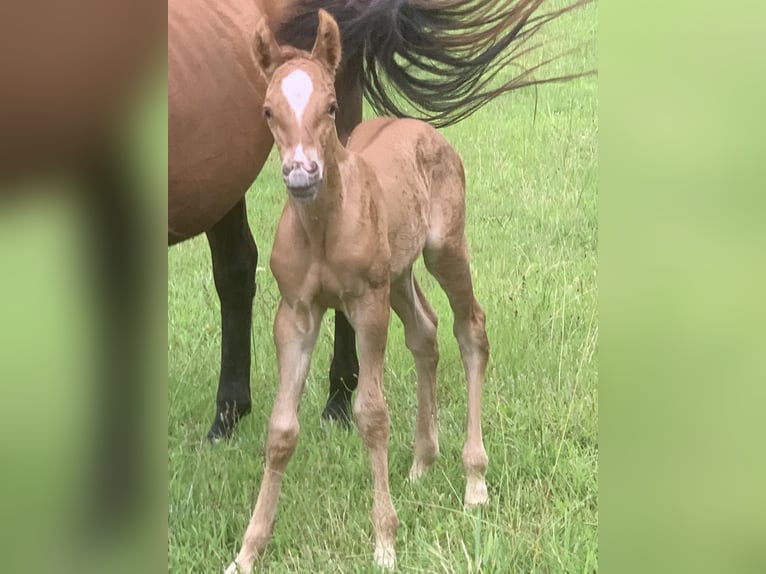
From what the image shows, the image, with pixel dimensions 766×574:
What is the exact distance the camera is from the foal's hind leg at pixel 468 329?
1.36 meters

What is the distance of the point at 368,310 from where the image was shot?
46.8 inches

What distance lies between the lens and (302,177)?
102 cm

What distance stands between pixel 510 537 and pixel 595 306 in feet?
1.21

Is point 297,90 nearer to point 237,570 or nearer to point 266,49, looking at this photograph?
point 266,49

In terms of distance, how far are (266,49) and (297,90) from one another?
9 cm

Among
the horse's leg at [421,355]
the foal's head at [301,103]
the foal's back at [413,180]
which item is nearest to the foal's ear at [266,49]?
the foal's head at [301,103]

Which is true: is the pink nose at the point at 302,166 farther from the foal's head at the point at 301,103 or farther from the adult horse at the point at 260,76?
the adult horse at the point at 260,76

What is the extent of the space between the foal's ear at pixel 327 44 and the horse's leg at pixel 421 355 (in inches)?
16.0
